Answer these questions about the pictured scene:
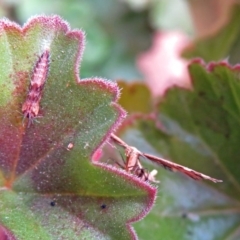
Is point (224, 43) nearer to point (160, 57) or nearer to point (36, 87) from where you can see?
point (36, 87)

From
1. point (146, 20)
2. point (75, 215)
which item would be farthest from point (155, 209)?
point (146, 20)

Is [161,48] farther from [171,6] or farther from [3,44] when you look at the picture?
[3,44]

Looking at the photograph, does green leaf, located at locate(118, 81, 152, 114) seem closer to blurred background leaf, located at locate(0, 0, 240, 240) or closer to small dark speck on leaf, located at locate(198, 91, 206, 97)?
blurred background leaf, located at locate(0, 0, 240, 240)

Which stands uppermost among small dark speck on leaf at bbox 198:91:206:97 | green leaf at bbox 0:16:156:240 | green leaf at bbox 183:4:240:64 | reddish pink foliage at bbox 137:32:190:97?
reddish pink foliage at bbox 137:32:190:97

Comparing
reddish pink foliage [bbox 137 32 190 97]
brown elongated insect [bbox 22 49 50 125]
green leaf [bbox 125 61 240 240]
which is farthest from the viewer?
reddish pink foliage [bbox 137 32 190 97]

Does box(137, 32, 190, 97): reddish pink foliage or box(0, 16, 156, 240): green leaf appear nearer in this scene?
box(0, 16, 156, 240): green leaf

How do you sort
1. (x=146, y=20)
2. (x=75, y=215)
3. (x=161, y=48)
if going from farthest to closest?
1. (x=161, y=48)
2. (x=146, y=20)
3. (x=75, y=215)

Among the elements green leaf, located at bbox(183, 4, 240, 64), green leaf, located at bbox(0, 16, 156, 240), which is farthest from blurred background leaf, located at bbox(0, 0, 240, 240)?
green leaf, located at bbox(0, 16, 156, 240)
